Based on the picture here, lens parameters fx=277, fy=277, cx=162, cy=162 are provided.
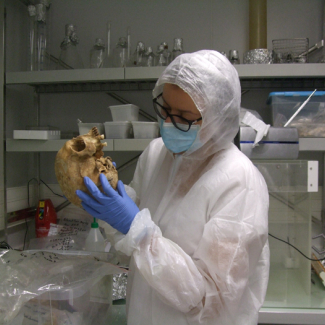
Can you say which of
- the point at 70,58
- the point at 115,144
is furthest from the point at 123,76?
the point at 70,58

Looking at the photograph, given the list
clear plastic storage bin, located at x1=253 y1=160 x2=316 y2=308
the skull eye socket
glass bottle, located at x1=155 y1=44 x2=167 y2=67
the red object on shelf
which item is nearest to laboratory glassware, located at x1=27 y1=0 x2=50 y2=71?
glass bottle, located at x1=155 y1=44 x2=167 y2=67

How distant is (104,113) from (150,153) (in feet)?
3.15

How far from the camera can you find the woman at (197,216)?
2.06ft

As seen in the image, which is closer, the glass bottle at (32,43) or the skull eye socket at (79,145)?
the skull eye socket at (79,145)

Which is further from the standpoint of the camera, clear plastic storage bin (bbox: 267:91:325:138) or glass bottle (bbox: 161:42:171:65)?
glass bottle (bbox: 161:42:171:65)

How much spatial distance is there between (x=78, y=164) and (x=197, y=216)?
1.08ft

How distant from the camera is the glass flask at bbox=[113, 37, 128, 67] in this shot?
1530mm

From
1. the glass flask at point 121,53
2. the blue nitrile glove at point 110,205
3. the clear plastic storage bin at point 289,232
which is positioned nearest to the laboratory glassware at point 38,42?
the glass flask at point 121,53

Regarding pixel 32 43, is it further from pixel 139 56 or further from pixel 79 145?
pixel 79 145

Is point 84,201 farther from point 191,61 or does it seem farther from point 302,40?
point 302,40

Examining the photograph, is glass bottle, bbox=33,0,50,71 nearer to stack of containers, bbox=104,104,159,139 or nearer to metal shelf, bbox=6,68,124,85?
metal shelf, bbox=6,68,124,85

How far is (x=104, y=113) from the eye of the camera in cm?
183

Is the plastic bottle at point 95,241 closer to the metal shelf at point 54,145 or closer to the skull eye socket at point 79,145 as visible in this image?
the metal shelf at point 54,145

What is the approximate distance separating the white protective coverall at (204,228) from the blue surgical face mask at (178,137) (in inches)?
0.7
